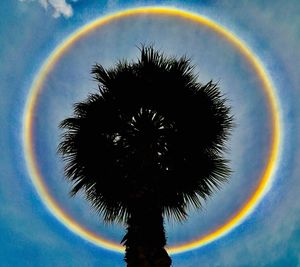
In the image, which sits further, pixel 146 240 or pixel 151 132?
pixel 151 132

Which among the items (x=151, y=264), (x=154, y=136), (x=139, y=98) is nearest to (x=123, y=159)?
(x=154, y=136)

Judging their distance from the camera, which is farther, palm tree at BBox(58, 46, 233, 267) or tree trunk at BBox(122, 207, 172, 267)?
palm tree at BBox(58, 46, 233, 267)

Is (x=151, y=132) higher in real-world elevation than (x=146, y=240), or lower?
higher

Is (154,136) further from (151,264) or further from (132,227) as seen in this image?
(151,264)

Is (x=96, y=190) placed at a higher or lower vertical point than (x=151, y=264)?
higher

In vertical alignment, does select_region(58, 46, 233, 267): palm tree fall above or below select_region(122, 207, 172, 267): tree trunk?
above
